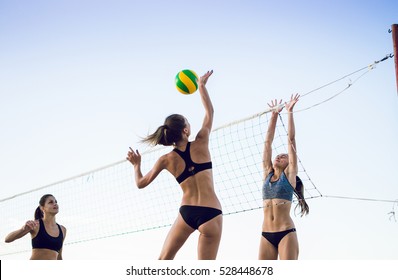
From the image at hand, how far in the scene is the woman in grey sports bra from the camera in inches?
197

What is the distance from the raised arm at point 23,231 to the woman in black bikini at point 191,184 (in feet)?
7.11

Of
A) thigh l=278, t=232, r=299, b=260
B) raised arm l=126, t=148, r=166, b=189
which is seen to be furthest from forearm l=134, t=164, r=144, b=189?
thigh l=278, t=232, r=299, b=260

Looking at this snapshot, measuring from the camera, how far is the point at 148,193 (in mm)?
7258

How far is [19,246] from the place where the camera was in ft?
29.2

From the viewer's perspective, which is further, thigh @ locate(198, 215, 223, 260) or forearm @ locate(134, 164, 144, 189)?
forearm @ locate(134, 164, 144, 189)

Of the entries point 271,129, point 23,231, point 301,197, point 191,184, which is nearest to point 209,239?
point 191,184

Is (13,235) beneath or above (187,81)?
beneath

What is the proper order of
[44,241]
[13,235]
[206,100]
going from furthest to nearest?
[44,241], [13,235], [206,100]

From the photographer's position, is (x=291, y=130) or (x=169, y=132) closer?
(x=169, y=132)

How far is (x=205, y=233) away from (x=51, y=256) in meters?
2.90

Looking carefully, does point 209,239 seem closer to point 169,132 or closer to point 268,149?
point 169,132

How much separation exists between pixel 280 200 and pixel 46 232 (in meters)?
3.12

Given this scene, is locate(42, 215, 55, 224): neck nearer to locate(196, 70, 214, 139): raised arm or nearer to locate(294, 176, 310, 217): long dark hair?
locate(196, 70, 214, 139): raised arm

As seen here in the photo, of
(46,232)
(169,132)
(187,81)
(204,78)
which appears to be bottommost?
(46,232)
